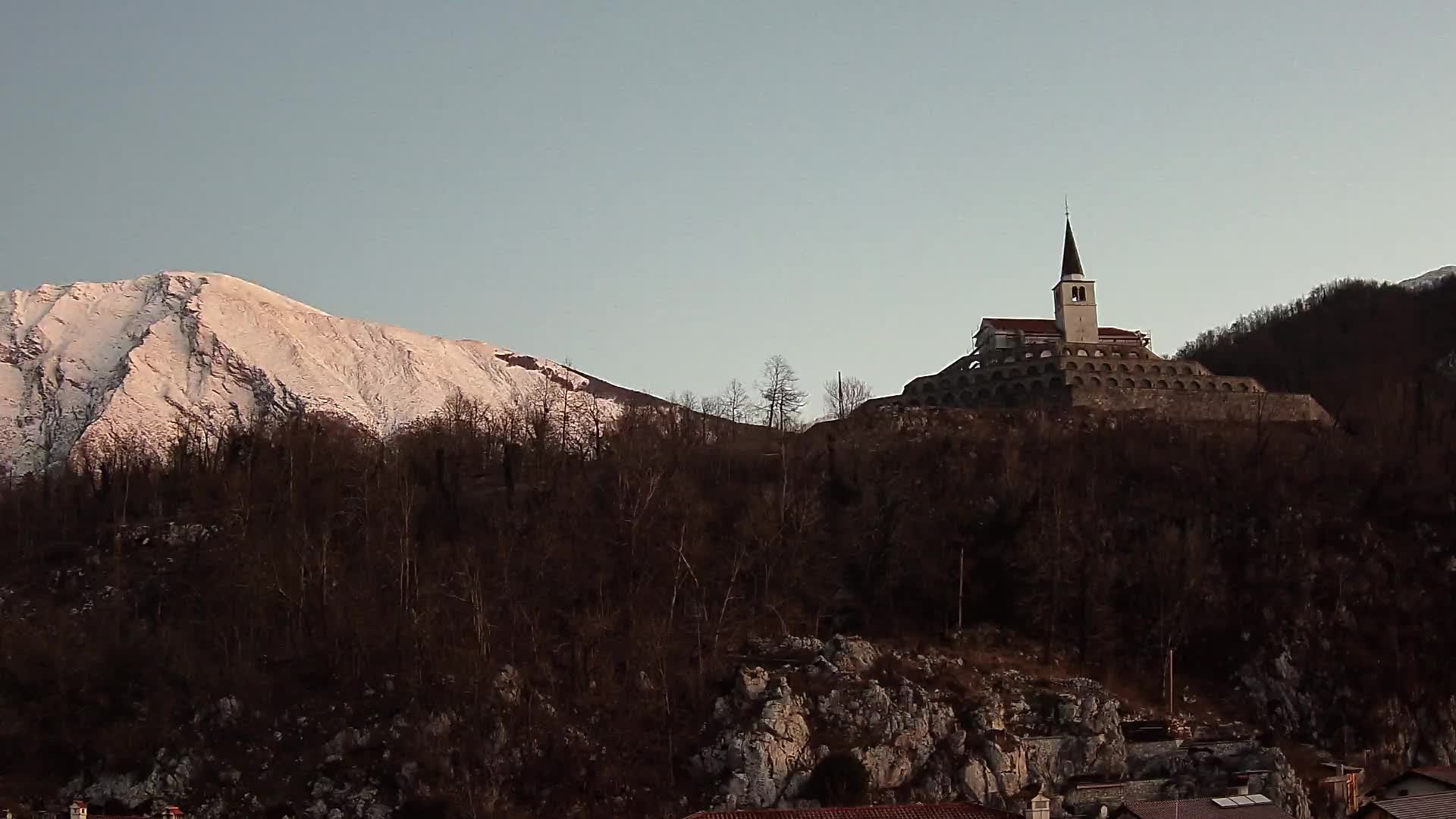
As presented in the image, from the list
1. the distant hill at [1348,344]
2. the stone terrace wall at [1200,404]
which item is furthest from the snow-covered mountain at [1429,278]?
the stone terrace wall at [1200,404]

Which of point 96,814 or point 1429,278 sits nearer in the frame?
point 96,814

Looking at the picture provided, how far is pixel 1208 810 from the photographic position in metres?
36.7

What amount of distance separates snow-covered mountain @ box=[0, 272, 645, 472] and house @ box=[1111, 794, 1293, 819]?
271 feet

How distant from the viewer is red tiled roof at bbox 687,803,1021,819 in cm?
3719

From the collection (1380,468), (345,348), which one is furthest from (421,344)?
(1380,468)

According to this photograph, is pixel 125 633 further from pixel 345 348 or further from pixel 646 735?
pixel 345 348

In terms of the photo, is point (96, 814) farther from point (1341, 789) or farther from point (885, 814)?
point (1341, 789)

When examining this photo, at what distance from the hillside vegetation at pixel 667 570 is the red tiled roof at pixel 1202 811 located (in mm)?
18422

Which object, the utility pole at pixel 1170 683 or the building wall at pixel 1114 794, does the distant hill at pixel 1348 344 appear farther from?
the building wall at pixel 1114 794

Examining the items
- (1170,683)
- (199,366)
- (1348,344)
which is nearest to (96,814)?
(1170,683)

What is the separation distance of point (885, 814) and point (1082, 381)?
170ft

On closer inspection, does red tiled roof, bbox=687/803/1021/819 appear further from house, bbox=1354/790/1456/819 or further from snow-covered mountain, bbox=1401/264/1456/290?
snow-covered mountain, bbox=1401/264/1456/290

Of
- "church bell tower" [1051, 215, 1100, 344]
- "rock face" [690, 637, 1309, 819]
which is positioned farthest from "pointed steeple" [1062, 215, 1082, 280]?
"rock face" [690, 637, 1309, 819]

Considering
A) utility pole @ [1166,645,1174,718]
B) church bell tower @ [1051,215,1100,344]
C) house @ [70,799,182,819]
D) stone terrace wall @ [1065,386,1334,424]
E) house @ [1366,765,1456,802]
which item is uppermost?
church bell tower @ [1051,215,1100,344]
